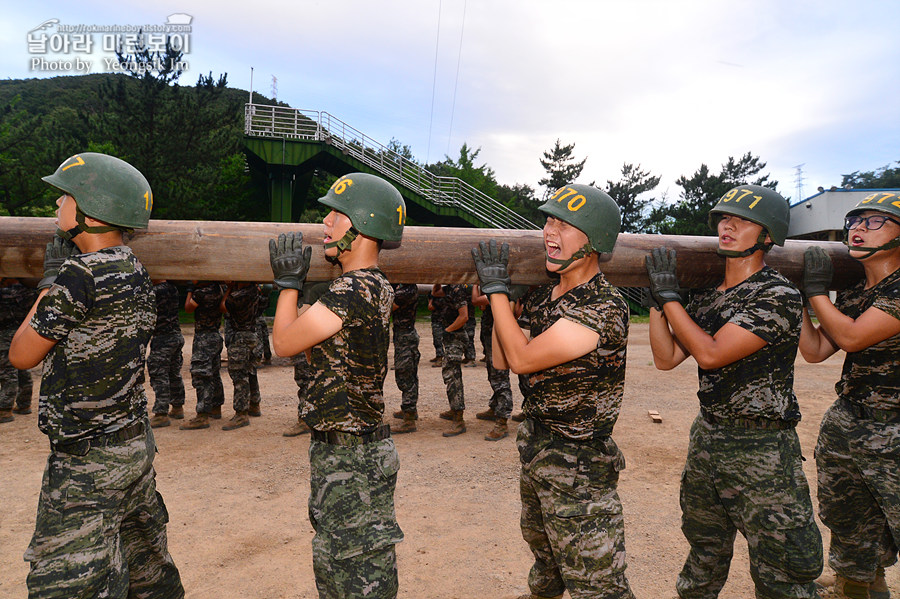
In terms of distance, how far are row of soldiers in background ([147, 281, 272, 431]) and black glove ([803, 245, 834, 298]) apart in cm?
674

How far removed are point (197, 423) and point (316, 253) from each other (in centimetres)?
584

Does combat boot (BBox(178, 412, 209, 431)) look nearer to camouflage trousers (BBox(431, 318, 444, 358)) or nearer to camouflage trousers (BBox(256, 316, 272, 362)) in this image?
camouflage trousers (BBox(256, 316, 272, 362))

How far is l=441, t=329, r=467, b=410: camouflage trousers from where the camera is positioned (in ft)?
26.7

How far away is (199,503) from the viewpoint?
17.8ft

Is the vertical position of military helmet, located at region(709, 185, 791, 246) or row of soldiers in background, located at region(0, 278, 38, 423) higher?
military helmet, located at region(709, 185, 791, 246)

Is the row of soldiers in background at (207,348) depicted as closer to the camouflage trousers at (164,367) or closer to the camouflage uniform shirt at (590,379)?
the camouflage trousers at (164,367)

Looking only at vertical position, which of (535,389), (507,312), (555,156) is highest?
(555,156)

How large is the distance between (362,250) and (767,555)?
2.73 metres

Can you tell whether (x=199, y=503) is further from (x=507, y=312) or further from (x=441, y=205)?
(x=441, y=205)

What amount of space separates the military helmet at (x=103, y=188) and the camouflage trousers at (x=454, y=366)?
5689 millimetres

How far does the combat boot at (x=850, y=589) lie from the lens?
150 inches

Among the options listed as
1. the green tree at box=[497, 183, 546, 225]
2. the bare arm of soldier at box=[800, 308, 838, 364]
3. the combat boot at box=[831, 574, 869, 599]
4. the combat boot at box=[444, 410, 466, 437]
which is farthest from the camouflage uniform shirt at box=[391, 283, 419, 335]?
the green tree at box=[497, 183, 546, 225]

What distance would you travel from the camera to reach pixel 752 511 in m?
3.03

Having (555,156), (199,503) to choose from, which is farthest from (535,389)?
(555,156)
